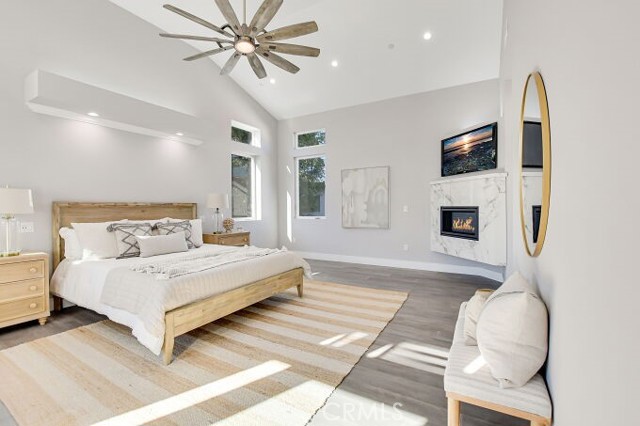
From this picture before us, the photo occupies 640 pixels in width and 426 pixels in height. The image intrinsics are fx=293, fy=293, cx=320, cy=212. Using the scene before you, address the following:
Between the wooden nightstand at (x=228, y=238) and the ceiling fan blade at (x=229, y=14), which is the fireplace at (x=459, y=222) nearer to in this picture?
the wooden nightstand at (x=228, y=238)

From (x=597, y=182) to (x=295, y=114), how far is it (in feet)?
21.9

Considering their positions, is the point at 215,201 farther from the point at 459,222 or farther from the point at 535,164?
the point at 535,164

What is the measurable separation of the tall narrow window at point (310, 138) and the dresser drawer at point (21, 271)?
5219 mm

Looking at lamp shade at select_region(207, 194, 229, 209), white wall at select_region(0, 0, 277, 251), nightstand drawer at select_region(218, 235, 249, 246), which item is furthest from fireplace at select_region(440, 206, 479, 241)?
white wall at select_region(0, 0, 277, 251)

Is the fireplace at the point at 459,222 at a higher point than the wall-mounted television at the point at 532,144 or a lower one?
lower

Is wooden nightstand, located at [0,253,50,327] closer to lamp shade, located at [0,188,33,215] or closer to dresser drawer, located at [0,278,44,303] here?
dresser drawer, located at [0,278,44,303]

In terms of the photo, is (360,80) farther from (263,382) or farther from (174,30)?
(263,382)

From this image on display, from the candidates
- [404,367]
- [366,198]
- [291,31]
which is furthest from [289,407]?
[366,198]

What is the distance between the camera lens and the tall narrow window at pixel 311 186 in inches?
271

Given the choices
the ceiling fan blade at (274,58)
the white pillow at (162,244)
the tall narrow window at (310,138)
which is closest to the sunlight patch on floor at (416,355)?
the white pillow at (162,244)

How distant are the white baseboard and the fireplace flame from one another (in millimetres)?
863

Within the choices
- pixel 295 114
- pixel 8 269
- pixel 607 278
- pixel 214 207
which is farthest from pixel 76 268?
pixel 295 114

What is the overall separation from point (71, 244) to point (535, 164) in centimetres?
466

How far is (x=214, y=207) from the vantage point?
5.29 m
